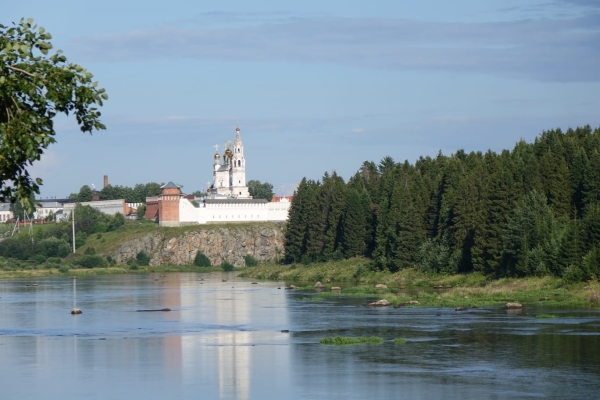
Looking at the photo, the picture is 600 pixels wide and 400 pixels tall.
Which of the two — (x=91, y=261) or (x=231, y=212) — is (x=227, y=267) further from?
(x=231, y=212)

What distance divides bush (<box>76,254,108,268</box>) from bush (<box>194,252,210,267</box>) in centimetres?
1579

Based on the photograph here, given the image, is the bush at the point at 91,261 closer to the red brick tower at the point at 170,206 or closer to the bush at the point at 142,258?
the bush at the point at 142,258

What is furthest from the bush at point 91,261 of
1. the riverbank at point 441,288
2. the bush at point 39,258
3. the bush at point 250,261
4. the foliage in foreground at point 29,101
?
the foliage in foreground at point 29,101

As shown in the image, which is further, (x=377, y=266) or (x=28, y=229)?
(x=28, y=229)

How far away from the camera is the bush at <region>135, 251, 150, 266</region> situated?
16811 cm

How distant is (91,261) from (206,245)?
75.1 feet

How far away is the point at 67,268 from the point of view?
148 m

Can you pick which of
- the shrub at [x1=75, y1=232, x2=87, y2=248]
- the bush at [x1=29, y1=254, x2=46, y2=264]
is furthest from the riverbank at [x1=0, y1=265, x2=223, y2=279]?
the shrub at [x1=75, y1=232, x2=87, y2=248]

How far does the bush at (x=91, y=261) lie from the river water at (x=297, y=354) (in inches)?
3582

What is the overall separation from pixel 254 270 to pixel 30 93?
375 ft

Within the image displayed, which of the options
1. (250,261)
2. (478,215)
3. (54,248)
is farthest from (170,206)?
(478,215)

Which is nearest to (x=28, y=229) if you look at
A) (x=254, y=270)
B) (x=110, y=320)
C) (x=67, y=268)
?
(x=67, y=268)

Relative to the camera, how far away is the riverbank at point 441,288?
206 ft

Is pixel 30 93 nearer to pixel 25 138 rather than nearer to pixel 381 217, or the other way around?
pixel 25 138
